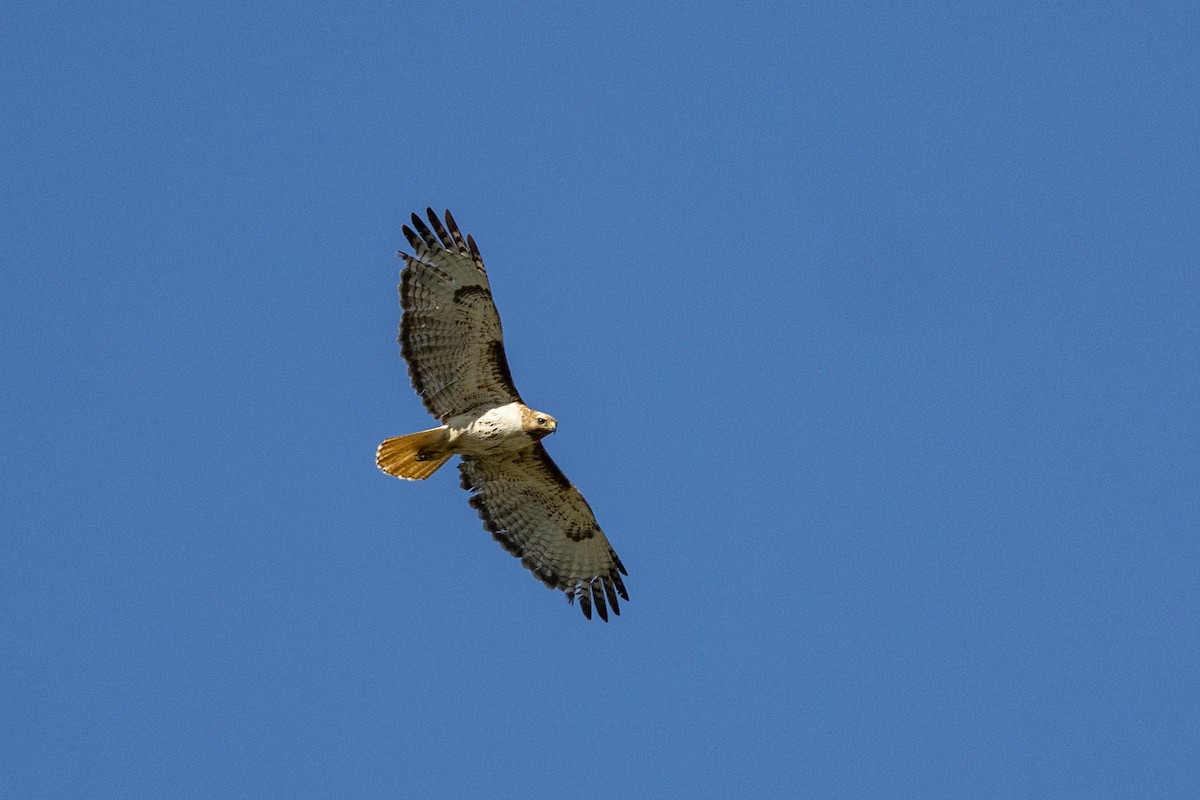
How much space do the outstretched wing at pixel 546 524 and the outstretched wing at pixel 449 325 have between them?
0.90m

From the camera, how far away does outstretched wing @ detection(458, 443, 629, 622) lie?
15906 millimetres

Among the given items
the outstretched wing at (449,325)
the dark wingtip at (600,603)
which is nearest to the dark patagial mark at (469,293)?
the outstretched wing at (449,325)

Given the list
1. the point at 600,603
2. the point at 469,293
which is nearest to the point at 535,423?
the point at 469,293

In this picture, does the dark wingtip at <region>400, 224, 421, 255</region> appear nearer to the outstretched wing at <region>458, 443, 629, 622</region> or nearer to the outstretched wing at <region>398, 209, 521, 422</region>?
the outstretched wing at <region>398, 209, 521, 422</region>

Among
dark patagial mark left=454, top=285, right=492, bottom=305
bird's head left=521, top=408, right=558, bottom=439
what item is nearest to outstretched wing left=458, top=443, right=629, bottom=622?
bird's head left=521, top=408, right=558, bottom=439

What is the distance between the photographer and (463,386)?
15.1 metres

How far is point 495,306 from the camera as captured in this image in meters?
14.8

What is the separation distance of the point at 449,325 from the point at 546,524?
263cm

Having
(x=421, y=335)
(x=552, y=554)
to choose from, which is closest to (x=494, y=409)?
(x=421, y=335)

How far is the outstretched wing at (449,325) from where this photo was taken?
14742mm

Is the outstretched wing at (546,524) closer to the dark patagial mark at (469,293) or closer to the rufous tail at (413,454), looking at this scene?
the rufous tail at (413,454)

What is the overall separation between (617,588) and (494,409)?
269 centimetres

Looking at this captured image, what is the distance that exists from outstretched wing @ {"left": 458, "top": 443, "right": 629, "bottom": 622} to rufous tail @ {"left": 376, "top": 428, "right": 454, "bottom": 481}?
2.51 feet

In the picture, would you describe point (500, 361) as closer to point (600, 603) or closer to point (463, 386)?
point (463, 386)
